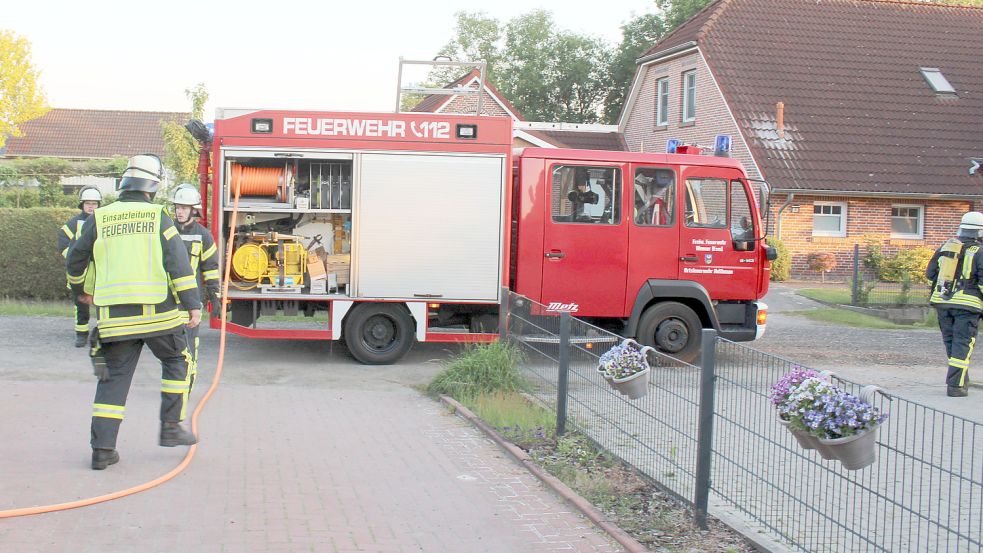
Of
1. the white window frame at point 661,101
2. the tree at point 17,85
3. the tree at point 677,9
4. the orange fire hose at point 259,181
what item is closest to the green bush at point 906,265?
the white window frame at point 661,101

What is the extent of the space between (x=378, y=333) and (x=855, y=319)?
9.29 meters

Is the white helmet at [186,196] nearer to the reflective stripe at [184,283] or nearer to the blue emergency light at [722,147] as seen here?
the reflective stripe at [184,283]

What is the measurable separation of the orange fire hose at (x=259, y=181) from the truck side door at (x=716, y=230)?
4485 mm

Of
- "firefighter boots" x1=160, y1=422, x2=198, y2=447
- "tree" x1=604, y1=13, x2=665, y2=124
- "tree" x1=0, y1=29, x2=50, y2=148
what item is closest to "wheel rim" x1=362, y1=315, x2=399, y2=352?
"firefighter boots" x1=160, y1=422, x2=198, y2=447

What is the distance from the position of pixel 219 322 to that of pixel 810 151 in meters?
16.5

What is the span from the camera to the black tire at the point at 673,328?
38.0ft

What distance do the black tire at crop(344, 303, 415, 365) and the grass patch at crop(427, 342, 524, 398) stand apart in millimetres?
1873

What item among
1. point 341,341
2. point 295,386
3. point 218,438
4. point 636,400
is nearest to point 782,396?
point 636,400

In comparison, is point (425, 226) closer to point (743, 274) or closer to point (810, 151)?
point (743, 274)

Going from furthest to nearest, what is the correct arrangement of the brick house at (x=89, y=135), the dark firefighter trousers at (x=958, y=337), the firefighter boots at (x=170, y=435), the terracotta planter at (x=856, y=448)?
the brick house at (x=89, y=135) < the dark firefighter trousers at (x=958, y=337) < the firefighter boots at (x=170, y=435) < the terracotta planter at (x=856, y=448)

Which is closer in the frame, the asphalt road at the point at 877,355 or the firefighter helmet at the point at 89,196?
the asphalt road at the point at 877,355

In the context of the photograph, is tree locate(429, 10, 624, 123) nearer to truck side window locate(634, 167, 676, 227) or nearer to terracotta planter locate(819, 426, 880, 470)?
truck side window locate(634, 167, 676, 227)

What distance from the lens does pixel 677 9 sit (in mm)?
44344

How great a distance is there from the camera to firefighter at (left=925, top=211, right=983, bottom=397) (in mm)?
9719
